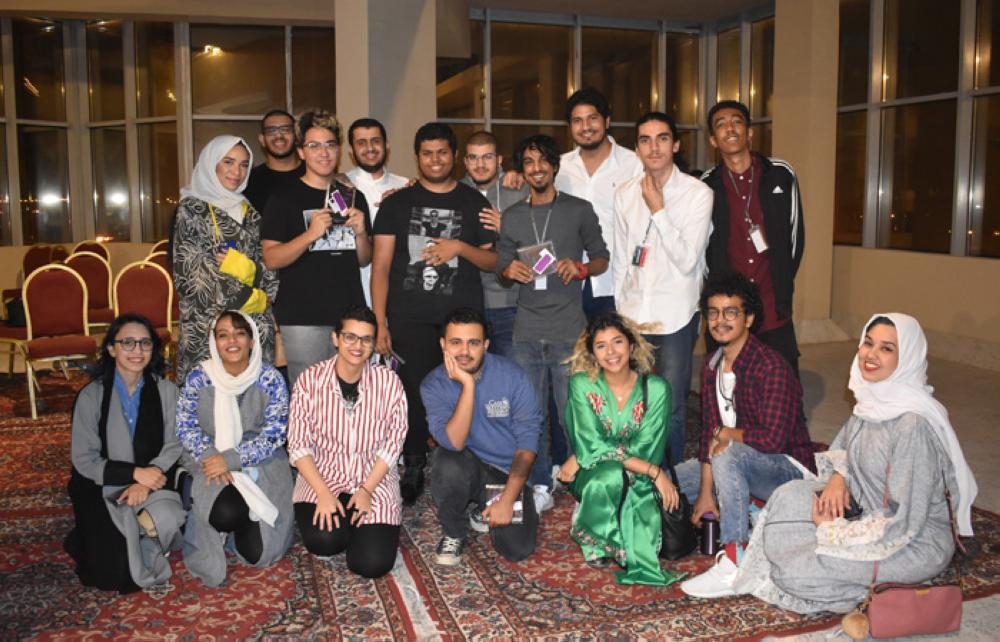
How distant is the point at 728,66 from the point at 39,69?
1002 centimetres

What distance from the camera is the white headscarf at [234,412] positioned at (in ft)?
11.4

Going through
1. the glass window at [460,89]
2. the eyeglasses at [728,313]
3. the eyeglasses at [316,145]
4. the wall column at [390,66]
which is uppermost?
the glass window at [460,89]

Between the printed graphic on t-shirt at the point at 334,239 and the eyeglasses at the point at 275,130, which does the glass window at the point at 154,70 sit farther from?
the printed graphic on t-shirt at the point at 334,239

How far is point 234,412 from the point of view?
358 cm

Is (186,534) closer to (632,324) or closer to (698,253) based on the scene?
(632,324)

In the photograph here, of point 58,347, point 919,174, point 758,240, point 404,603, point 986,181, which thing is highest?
point 919,174

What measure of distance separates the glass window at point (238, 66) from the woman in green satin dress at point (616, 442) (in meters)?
9.84

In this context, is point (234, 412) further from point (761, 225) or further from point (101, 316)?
point (101, 316)

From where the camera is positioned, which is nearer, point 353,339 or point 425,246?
point 353,339

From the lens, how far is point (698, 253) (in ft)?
12.8

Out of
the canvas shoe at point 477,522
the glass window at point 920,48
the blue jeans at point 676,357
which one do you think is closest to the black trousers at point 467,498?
the canvas shoe at point 477,522

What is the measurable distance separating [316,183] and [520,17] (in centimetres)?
843

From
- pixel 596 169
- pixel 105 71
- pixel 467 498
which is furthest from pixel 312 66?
pixel 467 498

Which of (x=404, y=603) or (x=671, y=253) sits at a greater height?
(x=671, y=253)
